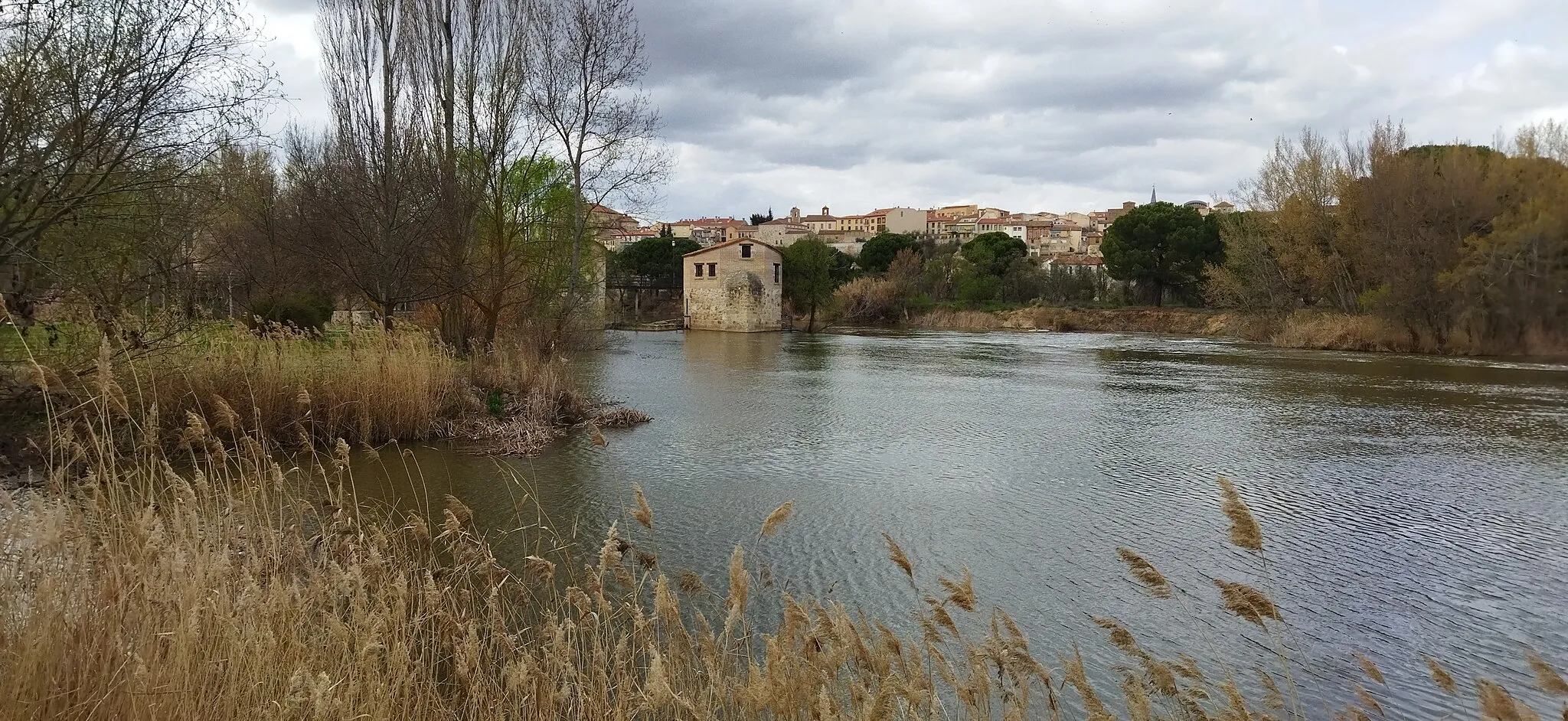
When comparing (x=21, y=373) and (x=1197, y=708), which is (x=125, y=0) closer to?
(x=21, y=373)

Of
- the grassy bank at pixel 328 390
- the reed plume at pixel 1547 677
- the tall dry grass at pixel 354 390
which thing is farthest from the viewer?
the tall dry grass at pixel 354 390

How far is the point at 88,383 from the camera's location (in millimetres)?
6523

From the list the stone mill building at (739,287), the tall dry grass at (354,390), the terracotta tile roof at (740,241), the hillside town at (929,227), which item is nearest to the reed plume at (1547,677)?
the tall dry grass at (354,390)

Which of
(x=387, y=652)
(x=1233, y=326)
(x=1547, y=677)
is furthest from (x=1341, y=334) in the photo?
(x=387, y=652)

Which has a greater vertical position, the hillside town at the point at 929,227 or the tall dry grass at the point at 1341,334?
the hillside town at the point at 929,227

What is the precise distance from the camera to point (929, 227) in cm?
11006

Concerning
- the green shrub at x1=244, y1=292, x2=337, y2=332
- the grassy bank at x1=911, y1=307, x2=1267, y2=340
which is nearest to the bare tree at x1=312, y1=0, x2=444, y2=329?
the green shrub at x1=244, y1=292, x2=337, y2=332

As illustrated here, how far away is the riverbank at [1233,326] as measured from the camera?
2605 cm

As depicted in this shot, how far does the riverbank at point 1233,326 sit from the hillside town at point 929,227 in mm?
34638

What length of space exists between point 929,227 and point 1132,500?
104384mm

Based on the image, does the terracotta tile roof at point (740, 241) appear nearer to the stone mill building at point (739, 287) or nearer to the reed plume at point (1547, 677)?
the stone mill building at point (739, 287)

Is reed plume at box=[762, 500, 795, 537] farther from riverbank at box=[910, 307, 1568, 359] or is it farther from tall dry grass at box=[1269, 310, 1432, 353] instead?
tall dry grass at box=[1269, 310, 1432, 353]

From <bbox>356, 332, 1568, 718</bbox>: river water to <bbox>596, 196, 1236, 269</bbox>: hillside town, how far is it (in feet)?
223

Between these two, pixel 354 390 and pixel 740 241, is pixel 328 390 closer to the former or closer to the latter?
pixel 354 390
